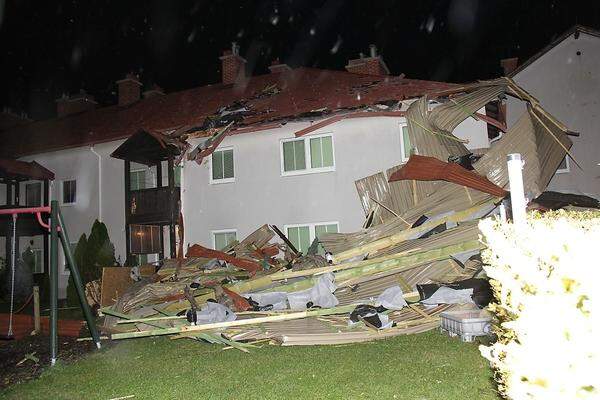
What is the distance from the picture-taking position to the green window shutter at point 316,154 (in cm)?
1294

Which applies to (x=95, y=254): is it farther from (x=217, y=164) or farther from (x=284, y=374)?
(x=284, y=374)

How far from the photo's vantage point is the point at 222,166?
14.1 m

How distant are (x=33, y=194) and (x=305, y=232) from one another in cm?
1168

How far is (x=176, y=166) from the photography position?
1453 centimetres

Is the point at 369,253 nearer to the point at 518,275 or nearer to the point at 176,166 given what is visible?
the point at 518,275

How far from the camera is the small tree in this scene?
1363 centimetres

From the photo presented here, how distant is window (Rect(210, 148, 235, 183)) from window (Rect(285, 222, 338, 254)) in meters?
2.64

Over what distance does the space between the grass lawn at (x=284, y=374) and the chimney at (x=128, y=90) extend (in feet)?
50.6

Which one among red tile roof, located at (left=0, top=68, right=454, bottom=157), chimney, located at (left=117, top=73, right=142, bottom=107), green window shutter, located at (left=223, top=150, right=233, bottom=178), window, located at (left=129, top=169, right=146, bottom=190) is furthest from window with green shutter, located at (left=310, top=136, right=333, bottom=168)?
chimney, located at (left=117, top=73, right=142, bottom=107)

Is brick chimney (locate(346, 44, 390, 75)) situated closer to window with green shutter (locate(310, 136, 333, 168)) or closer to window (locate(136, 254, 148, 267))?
window with green shutter (locate(310, 136, 333, 168))

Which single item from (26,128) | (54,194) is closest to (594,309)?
(54,194)

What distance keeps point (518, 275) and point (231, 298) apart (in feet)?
21.3

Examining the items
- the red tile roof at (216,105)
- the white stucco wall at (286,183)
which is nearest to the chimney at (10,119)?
the red tile roof at (216,105)

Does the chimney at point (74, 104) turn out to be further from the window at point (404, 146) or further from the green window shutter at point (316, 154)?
the window at point (404, 146)
